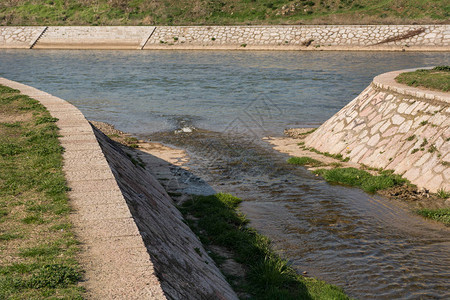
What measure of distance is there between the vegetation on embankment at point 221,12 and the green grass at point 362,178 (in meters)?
37.5

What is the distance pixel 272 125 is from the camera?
1762 cm

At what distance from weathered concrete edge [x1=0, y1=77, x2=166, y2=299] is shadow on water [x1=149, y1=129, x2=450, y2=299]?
287 cm

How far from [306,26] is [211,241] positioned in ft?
131

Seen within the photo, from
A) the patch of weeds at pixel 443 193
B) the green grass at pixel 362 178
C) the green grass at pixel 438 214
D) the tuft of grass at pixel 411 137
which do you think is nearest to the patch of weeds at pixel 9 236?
the green grass at pixel 438 214

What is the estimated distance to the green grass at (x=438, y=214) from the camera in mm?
8602

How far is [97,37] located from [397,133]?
43288 millimetres

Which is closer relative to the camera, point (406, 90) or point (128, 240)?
point (128, 240)

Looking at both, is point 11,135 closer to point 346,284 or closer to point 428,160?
point 346,284

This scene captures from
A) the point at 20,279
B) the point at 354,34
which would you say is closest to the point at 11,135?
the point at 20,279

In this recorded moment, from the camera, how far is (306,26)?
45.1m

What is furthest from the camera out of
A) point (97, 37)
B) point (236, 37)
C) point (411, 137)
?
point (97, 37)

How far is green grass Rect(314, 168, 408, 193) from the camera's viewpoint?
33.5 feet

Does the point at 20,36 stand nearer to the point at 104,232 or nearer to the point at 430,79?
the point at 430,79

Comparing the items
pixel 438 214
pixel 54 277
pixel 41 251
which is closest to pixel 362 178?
pixel 438 214
